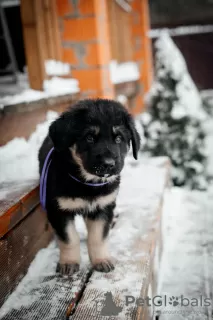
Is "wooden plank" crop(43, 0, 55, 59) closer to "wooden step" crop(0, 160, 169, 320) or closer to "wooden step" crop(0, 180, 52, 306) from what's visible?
"wooden step" crop(0, 180, 52, 306)

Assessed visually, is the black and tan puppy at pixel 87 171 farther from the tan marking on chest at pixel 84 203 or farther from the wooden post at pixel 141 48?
the wooden post at pixel 141 48

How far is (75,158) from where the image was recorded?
197 centimetres

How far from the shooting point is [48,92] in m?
3.53

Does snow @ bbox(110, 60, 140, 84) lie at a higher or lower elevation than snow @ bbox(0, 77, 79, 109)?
lower

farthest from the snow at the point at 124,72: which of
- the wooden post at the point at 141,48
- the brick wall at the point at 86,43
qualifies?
the brick wall at the point at 86,43

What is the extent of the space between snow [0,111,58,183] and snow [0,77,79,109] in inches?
12.3

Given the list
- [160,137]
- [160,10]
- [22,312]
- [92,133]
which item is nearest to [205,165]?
[160,137]

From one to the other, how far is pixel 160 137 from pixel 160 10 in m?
7.54

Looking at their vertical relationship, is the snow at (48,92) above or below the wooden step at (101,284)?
above

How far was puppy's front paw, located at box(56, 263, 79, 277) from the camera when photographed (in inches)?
78.1

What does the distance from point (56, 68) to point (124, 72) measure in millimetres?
2410

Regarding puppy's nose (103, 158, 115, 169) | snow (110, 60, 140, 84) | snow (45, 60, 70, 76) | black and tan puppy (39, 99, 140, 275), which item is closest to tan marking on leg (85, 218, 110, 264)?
black and tan puppy (39, 99, 140, 275)

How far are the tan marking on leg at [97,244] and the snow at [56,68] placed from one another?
7.08 ft

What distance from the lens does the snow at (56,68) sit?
375 cm
